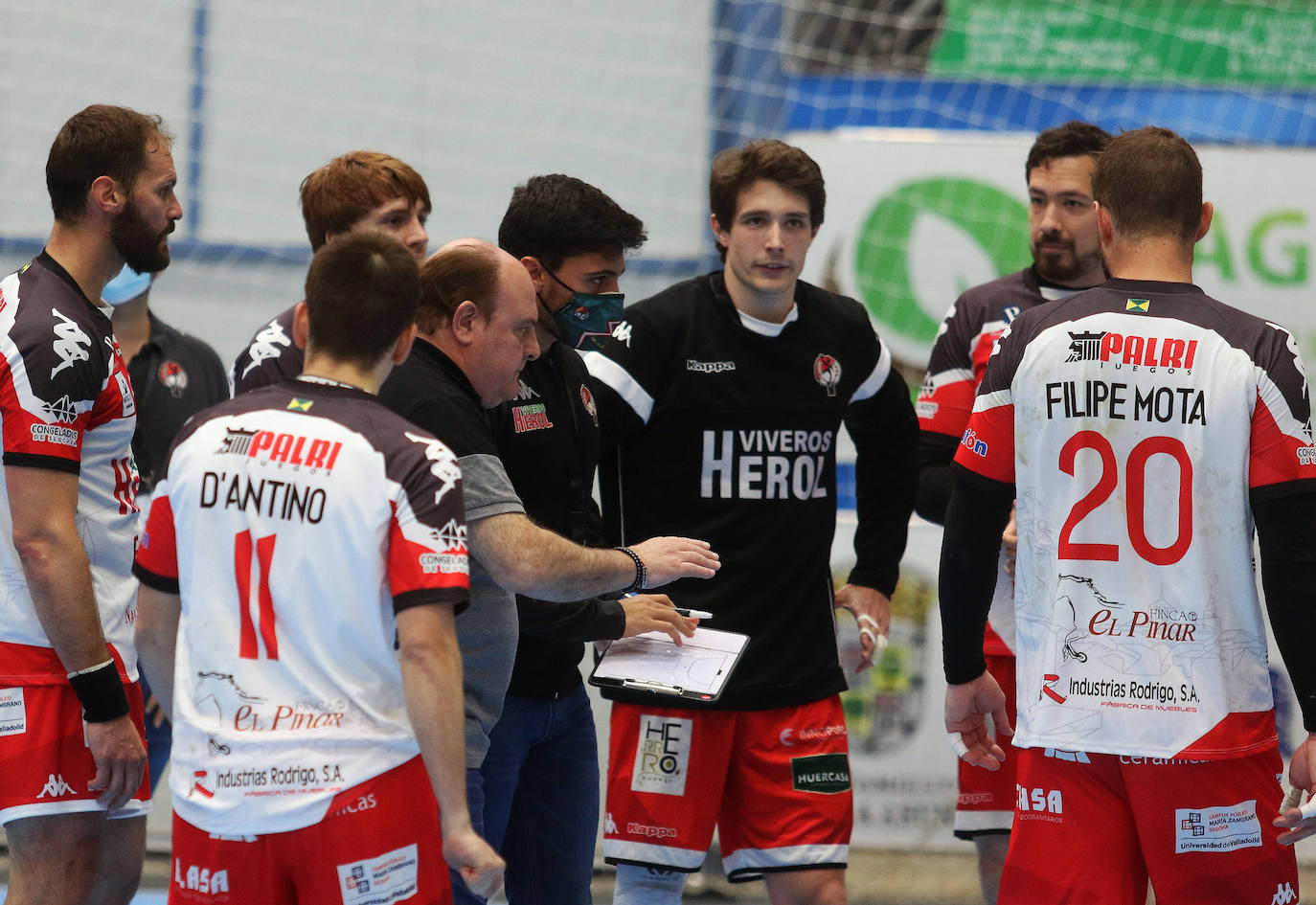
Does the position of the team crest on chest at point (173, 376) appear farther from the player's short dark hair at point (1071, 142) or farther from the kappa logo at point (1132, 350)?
the kappa logo at point (1132, 350)

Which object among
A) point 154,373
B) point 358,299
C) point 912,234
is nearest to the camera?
point 358,299

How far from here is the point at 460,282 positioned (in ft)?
9.62

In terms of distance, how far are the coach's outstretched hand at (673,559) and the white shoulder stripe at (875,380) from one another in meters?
1.06

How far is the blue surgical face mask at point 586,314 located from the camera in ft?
11.6

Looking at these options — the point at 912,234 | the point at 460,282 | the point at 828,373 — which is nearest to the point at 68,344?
the point at 460,282

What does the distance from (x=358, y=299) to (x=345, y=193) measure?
1.38m

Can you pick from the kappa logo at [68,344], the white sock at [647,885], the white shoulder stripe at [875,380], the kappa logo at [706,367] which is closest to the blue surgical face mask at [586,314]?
the kappa logo at [706,367]

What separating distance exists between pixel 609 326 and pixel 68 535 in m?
1.36

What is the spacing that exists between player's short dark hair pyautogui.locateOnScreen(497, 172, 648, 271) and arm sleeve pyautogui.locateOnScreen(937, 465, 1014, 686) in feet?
3.48

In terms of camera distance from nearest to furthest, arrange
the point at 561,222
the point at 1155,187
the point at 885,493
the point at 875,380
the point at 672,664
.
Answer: the point at 1155,187
the point at 672,664
the point at 561,222
the point at 875,380
the point at 885,493

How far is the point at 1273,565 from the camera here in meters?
2.85

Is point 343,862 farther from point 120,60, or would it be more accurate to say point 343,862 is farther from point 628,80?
point 120,60

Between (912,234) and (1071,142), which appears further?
(912,234)

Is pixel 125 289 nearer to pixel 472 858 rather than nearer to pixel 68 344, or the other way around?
pixel 68 344
